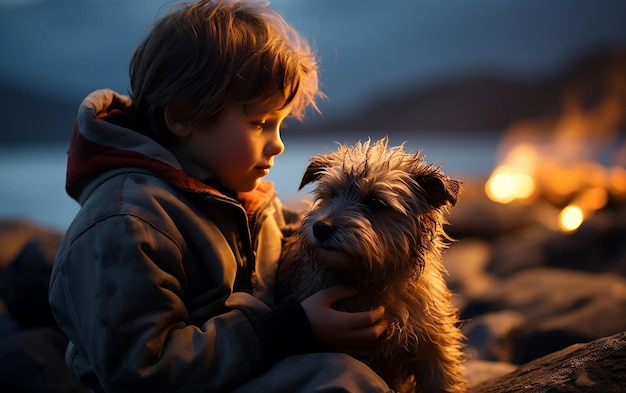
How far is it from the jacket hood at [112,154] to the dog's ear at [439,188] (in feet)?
3.51

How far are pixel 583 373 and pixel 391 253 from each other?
1093mm

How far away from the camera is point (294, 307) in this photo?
9.67 ft

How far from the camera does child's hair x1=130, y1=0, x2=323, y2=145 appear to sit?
317cm

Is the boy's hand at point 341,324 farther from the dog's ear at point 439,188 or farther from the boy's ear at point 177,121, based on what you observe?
the boy's ear at point 177,121

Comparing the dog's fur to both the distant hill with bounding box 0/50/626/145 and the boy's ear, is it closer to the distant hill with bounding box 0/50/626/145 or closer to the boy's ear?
the boy's ear

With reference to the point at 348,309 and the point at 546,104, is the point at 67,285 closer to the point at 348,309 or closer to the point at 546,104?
the point at 348,309

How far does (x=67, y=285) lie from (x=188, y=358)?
65 centimetres

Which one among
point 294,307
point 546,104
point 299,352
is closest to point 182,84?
point 294,307

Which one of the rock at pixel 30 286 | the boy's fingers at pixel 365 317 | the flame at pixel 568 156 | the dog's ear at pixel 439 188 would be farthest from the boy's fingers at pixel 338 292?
the flame at pixel 568 156

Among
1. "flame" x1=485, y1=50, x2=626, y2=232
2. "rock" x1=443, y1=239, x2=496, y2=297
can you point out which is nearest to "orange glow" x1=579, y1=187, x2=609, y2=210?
"flame" x1=485, y1=50, x2=626, y2=232

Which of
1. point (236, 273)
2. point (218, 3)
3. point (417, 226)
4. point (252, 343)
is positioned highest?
point (218, 3)

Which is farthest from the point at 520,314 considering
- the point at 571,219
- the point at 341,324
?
the point at 341,324

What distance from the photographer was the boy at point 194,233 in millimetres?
2676

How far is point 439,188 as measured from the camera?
3.13 m
